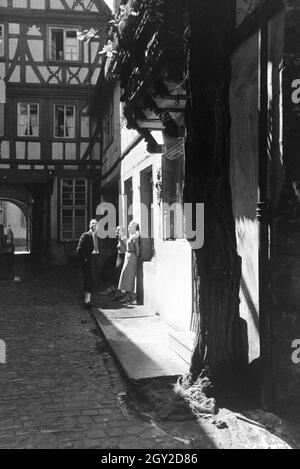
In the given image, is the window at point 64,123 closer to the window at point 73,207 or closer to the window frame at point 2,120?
the window at point 73,207

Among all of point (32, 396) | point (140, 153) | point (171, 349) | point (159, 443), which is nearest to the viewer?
point (159, 443)

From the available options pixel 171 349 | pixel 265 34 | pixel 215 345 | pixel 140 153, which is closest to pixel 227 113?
pixel 265 34

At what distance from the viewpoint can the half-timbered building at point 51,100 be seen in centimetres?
1898

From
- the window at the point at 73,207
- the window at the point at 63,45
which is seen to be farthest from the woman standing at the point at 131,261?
the window at the point at 63,45

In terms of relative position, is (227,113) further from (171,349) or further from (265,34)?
(171,349)

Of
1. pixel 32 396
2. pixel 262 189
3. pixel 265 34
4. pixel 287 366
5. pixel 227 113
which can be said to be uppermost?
pixel 265 34

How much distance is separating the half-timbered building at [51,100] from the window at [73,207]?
0.04 m

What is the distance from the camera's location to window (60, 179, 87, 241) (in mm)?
19984

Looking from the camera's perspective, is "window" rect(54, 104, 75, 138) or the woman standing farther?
"window" rect(54, 104, 75, 138)

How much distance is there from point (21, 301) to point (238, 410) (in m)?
7.64

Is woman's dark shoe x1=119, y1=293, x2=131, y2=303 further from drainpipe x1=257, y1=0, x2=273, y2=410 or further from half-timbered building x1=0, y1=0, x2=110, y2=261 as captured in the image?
half-timbered building x1=0, y1=0, x2=110, y2=261

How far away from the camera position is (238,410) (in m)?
4.26

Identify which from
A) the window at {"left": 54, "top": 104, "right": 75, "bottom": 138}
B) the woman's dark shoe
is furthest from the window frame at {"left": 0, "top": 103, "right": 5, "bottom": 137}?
the woman's dark shoe

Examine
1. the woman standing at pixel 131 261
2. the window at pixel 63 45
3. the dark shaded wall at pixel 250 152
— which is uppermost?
the window at pixel 63 45
